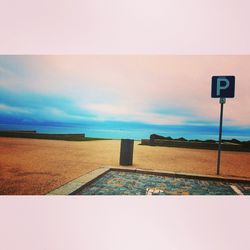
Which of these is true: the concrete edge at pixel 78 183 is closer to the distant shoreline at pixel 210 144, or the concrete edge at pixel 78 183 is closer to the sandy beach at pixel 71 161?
the sandy beach at pixel 71 161

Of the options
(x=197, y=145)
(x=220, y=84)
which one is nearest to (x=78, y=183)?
(x=197, y=145)

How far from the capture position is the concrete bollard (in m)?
4.42

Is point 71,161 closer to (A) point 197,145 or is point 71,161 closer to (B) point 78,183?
(B) point 78,183

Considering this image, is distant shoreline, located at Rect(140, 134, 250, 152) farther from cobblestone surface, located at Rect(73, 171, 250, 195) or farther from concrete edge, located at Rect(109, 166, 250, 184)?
cobblestone surface, located at Rect(73, 171, 250, 195)

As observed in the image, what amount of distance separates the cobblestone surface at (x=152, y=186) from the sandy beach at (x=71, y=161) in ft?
1.13

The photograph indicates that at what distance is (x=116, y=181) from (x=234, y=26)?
94.0 inches

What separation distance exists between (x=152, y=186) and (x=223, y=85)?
1571 mm

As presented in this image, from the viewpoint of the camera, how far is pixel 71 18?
338 centimetres

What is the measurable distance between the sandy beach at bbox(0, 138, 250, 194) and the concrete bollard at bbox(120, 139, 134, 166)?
0.31ft

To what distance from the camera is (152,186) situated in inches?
142

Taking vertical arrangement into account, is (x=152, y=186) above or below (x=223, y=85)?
below

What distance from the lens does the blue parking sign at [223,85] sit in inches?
145

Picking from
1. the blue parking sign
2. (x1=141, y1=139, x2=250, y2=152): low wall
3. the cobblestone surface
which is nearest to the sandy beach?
(x1=141, y1=139, x2=250, y2=152): low wall
